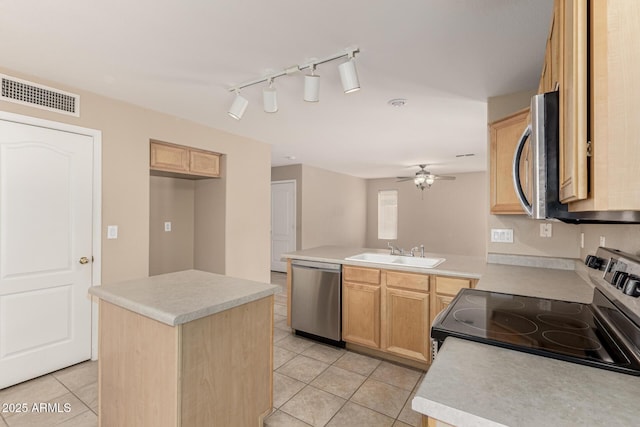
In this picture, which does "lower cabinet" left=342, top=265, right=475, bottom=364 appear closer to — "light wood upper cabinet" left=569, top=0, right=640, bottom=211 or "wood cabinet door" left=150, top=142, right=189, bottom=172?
"light wood upper cabinet" left=569, top=0, right=640, bottom=211

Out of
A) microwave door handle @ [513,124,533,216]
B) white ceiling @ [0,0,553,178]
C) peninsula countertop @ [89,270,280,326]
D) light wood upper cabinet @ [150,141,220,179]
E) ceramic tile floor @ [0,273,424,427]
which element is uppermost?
white ceiling @ [0,0,553,178]

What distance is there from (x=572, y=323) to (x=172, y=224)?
13.2 ft

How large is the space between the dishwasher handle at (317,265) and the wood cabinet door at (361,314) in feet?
0.53

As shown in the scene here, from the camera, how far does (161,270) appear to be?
12.6 ft

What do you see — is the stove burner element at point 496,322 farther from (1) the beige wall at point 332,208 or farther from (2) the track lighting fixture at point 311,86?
(1) the beige wall at point 332,208

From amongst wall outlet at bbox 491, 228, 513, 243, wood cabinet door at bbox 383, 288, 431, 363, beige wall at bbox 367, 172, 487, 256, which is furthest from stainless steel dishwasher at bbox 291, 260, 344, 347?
beige wall at bbox 367, 172, 487, 256

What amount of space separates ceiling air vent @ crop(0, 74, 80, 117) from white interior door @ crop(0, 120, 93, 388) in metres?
0.18

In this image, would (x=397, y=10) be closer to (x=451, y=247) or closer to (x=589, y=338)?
(x=589, y=338)

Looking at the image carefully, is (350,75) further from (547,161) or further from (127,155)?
(127,155)

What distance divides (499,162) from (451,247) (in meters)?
5.90

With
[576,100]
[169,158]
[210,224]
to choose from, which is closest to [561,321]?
[576,100]

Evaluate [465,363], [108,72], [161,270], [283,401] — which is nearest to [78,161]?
[108,72]

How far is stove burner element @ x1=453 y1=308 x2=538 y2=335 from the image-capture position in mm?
1085

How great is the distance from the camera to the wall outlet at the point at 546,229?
236cm
